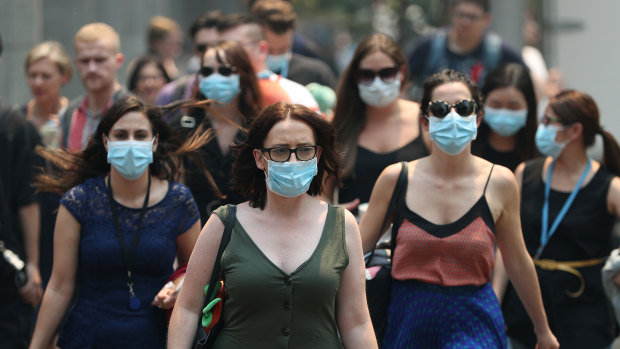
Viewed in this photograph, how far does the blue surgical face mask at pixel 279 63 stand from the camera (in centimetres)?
880

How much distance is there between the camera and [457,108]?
18.5 feet

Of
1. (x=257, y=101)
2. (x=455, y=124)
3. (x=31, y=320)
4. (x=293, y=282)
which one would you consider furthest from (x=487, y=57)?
(x=293, y=282)

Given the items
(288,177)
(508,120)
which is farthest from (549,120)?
(288,177)

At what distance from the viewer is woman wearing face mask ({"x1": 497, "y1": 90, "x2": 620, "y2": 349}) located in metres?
6.56

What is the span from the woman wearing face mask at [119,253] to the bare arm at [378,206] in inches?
38.6

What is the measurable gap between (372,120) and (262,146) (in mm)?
2431

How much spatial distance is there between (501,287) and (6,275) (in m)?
3.45

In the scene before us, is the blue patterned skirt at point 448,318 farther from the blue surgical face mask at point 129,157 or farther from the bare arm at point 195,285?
the blue surgical face mask at point 129,157

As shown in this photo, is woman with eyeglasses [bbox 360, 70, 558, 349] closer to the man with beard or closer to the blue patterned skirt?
the blue patterned skirt

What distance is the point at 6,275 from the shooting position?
288 inches

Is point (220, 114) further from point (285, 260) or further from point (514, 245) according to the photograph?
point (285, 260)

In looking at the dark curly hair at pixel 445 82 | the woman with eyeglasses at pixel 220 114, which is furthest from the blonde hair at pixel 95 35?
the dark curly hair at pixel 445 82

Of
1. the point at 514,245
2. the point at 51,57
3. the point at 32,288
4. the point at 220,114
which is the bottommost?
the point at 32,288

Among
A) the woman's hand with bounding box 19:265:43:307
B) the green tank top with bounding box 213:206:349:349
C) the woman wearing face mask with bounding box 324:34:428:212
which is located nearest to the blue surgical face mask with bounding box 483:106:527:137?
the woman wearing face mask with bounding box 324:34:428:212
